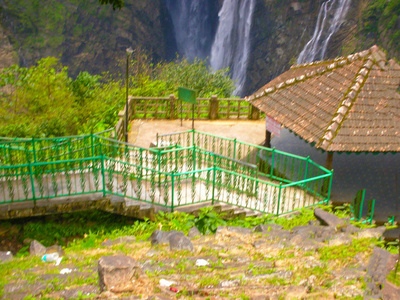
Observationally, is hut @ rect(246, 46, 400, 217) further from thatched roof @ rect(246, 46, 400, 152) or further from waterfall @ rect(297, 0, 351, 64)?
waterfall @ rect(297, 0, 351, 64)

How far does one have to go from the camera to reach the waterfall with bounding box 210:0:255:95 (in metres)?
51.4

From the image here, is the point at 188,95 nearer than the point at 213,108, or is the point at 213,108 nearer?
the point at 188,95

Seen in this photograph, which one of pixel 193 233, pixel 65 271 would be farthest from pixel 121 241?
pixel 65 271

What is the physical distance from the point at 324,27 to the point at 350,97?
110 feet

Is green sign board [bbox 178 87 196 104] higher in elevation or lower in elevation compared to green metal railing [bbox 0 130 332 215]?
higher

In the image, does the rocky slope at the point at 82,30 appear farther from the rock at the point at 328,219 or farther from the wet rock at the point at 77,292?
the wet rock at the point at 77,292

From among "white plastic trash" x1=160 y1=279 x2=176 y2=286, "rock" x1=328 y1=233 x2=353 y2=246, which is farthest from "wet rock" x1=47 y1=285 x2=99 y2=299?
"rock" x1=328 y1=233 x2=353 y2=246

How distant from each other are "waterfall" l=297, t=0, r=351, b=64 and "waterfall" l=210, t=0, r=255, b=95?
30.8 ft

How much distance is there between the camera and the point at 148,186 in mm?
10375

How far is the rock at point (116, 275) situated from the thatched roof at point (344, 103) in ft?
26.0

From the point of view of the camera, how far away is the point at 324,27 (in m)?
42.7

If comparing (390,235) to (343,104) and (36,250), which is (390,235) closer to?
(343,104)

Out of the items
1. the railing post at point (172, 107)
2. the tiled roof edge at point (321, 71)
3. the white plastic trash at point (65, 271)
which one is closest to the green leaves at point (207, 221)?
the white plastic trash at point (65, 271)

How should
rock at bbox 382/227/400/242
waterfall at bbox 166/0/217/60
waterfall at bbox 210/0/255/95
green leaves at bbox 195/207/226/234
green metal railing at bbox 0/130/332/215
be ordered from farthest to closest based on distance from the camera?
waterfall at bbox 166/0/217/60 < waterfall at bbox 210/0/255/95 < green metal railing at bbox 0/130/332/215 < green leaves at bbox 195/207/226/234 < rock at bbox 382/227/400/242
